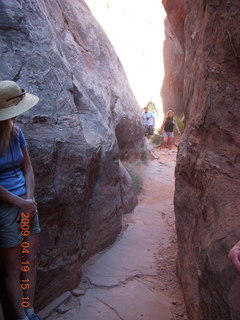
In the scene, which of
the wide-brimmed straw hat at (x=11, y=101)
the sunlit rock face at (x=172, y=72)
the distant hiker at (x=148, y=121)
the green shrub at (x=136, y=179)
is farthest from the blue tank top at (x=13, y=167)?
the sunlit rock face at (x=172, y=72)

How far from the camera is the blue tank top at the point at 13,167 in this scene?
2672 mm

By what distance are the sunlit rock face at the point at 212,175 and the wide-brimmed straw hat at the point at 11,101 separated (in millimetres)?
1760

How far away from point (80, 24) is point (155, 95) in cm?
1247

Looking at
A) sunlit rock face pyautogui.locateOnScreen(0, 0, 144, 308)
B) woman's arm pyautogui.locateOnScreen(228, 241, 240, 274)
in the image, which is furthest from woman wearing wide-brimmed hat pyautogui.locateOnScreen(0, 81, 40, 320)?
woman's arm pyautogui.locateOnScreen(228, 241, 240, 274)

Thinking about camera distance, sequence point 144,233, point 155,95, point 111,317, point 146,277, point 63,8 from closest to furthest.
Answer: point 111,317 < point 146,277 < point 144,233 < point 63,8 < point 155,95

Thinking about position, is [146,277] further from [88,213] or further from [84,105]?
[84,105]

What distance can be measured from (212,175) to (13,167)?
177 cm

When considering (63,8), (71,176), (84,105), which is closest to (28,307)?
(71,176)

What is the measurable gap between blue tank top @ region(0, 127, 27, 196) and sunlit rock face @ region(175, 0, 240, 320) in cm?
158

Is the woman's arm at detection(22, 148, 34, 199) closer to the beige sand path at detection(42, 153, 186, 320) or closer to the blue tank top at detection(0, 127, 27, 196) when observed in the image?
the blue tank top at detection(0, 127, 27, 196)

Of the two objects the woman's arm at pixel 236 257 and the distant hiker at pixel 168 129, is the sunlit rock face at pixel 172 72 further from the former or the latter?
the woman's arm at pixel 236 257

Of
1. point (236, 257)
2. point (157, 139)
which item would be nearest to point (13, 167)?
point (236, 257)

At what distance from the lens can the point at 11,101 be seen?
2.72 m

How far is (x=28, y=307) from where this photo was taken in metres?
2.83
